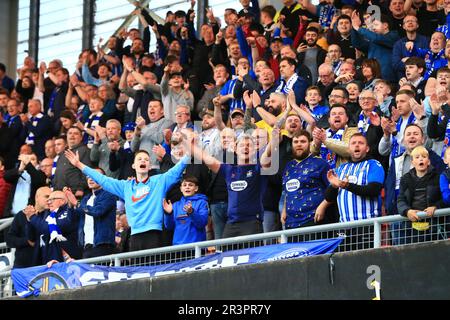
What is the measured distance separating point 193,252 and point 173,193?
79 centimetres

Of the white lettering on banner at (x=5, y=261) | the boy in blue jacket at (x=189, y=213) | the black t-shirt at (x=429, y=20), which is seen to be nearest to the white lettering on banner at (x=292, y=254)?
the boy in blue jacket at (x=189, y=213)

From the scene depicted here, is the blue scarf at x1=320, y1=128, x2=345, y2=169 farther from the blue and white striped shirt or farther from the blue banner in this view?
the blue banner

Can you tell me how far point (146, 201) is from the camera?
15344mm

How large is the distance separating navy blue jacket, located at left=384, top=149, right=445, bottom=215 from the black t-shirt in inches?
138

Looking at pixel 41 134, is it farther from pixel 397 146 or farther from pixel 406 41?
pixel 397 146

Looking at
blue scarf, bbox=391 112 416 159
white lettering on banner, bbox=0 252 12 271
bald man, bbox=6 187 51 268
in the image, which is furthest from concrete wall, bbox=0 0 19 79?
A: blue scarf, bbox=391 112 416 159

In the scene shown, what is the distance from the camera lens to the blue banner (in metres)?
13.6

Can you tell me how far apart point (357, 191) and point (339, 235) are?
1.57 feet

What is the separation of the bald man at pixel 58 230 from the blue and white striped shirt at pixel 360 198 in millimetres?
3929

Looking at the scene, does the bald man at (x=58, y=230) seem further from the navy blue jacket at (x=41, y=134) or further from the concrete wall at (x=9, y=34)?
the concrete wall at (x=9, y=34)

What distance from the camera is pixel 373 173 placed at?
1372 cm

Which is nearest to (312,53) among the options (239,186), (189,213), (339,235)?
(239,186)

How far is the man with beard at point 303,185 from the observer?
1418cm

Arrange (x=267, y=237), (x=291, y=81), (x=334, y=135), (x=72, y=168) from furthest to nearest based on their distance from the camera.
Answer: (x=72, y=168), (x=291, y=81), (x=334, y=135), (x=267, y=237)
